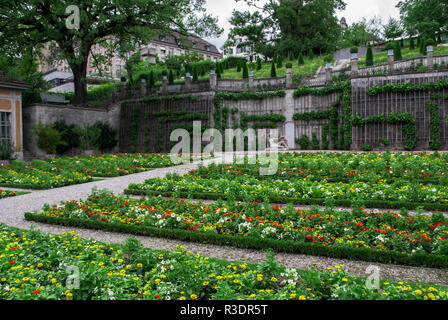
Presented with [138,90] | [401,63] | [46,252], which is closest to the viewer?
[46,252]

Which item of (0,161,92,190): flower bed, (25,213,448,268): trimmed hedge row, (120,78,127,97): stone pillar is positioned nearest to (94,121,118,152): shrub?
(120,78,127,97): stone pillar

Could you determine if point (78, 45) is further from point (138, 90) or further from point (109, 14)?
point (138, 90)

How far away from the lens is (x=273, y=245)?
598 centimetres

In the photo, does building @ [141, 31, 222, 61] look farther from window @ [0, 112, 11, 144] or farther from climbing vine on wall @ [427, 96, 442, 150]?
climbing vine on wall @ [427, 96, 442, 150]

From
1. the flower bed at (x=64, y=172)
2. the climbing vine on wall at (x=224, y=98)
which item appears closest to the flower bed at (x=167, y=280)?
the flower bed at (x=64, y=172)

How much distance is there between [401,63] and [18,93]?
2410cm

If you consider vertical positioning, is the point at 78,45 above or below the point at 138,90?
above

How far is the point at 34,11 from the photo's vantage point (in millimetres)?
22312

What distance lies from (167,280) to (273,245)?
2.23 meters

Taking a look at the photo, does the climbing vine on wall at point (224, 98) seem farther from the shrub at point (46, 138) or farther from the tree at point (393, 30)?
the tree at point (393, 30)

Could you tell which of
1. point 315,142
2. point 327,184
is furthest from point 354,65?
point 327,184

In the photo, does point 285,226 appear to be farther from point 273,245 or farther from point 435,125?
point 435,125
